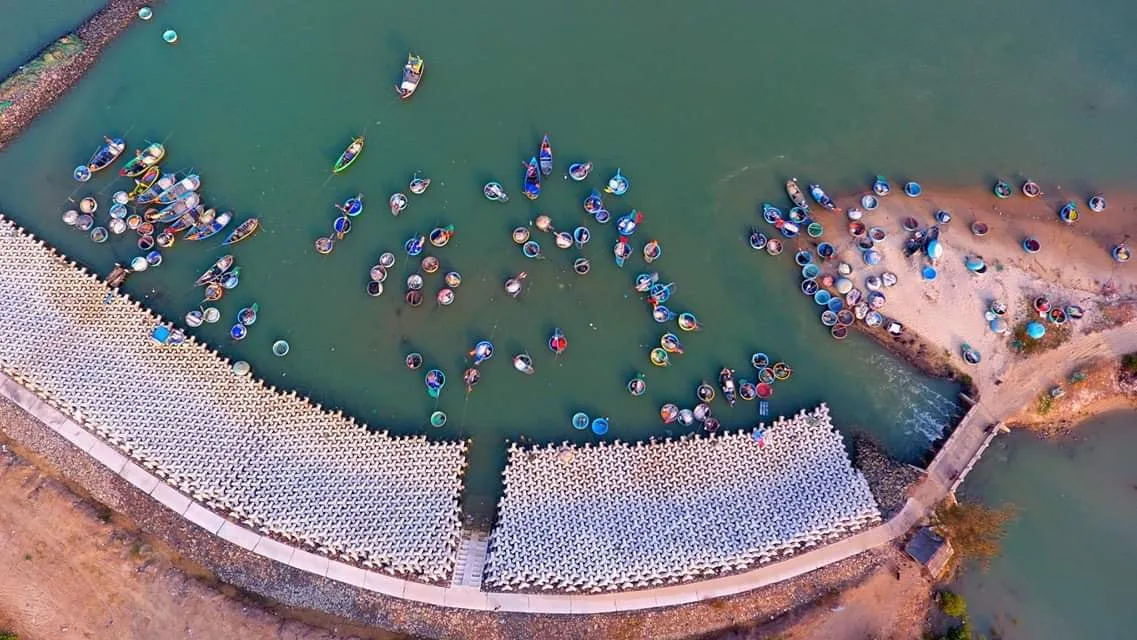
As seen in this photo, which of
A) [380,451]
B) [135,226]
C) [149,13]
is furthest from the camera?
[149,13]

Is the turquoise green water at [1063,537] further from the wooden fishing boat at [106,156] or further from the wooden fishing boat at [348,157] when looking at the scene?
the wooden fishing boat at [106,156]

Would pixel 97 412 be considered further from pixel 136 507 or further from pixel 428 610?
pixel 428 610

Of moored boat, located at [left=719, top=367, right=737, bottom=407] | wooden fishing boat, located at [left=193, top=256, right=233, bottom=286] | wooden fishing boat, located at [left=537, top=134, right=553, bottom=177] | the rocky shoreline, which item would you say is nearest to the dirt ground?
wooden fishing boat, located at [left=193, top=256, right=233, bottom=286]

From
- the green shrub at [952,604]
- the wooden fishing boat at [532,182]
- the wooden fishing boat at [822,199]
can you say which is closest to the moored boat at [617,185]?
the wooden fishing boat at [532,182]

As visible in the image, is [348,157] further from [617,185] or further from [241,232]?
[617,185]

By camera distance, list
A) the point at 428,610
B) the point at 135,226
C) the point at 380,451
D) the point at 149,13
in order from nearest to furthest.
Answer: the point at 428,610, the point at 380,451, the point at 135,226, the point at 149,13

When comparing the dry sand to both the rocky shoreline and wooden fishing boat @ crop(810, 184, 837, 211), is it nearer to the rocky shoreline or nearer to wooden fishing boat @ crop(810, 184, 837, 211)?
wooden fishing boat @ crop(810, 184, 837, 211)

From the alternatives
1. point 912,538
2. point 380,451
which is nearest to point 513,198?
point 380,451

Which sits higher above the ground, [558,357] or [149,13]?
[149,13]
